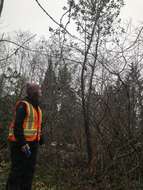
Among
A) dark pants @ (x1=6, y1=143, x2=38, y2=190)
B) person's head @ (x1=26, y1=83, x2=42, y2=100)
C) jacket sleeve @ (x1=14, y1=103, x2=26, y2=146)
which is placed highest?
person's head @ (x1=26, y1=83, x2=42, y2=100)

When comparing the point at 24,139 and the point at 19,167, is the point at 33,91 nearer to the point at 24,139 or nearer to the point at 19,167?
the point at 24,139

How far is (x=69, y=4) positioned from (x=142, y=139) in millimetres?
5096

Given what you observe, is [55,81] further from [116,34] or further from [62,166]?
[62,166]

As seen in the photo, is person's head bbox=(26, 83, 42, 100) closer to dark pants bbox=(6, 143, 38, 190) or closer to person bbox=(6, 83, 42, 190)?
person bbox=(6, 83, 42, 190)

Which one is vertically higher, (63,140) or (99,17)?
(99,17)

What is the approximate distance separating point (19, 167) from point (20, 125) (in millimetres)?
685

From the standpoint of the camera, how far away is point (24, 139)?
215 inches

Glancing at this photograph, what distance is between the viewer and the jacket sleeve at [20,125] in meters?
5.44

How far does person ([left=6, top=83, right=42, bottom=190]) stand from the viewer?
5.49m

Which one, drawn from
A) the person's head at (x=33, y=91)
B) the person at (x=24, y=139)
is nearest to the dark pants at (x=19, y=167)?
the person at (x=24, y=139)

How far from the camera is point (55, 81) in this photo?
13.8 m

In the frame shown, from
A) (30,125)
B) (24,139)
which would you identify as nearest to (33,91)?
(30,125)

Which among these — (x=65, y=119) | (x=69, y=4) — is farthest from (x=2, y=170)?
(x=69, y=4)

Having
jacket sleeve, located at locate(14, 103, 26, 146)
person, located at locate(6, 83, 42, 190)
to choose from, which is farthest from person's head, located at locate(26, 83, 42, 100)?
jacket sleeve, located at locate(14, 103, 26, 146)
